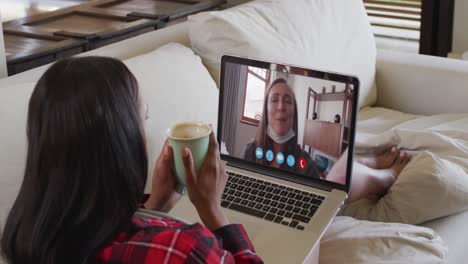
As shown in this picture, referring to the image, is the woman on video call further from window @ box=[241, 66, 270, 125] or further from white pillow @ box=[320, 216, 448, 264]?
white pillow @ box=[320, 216, 448, 264]

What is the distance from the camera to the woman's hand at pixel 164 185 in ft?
3.85

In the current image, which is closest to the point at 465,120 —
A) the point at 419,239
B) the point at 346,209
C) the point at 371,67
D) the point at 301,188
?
the point at 371,67

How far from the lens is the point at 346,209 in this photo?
1.70 m

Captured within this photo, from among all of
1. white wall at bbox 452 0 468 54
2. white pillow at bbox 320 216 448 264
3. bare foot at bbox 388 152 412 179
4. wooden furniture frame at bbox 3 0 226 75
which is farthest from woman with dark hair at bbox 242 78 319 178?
white wall at bbox 452 0 468 54

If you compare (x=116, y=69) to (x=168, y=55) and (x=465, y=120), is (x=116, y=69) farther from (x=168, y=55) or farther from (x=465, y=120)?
(x=465, y=120)

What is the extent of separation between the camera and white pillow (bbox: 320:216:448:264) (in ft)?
4.66

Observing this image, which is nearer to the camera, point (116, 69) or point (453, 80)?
point (116, 69)

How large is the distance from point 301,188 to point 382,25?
88.8 inches

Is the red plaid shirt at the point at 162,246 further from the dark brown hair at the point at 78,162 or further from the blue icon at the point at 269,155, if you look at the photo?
the blue icon at the point at 269,155

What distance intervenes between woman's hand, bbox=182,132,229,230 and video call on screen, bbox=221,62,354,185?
32cm

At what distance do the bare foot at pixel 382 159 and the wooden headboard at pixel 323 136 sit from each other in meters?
0.50

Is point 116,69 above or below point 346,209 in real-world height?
above

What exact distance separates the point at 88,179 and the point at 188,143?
224 mm

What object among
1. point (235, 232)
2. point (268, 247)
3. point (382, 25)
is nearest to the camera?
point (235, 232)
